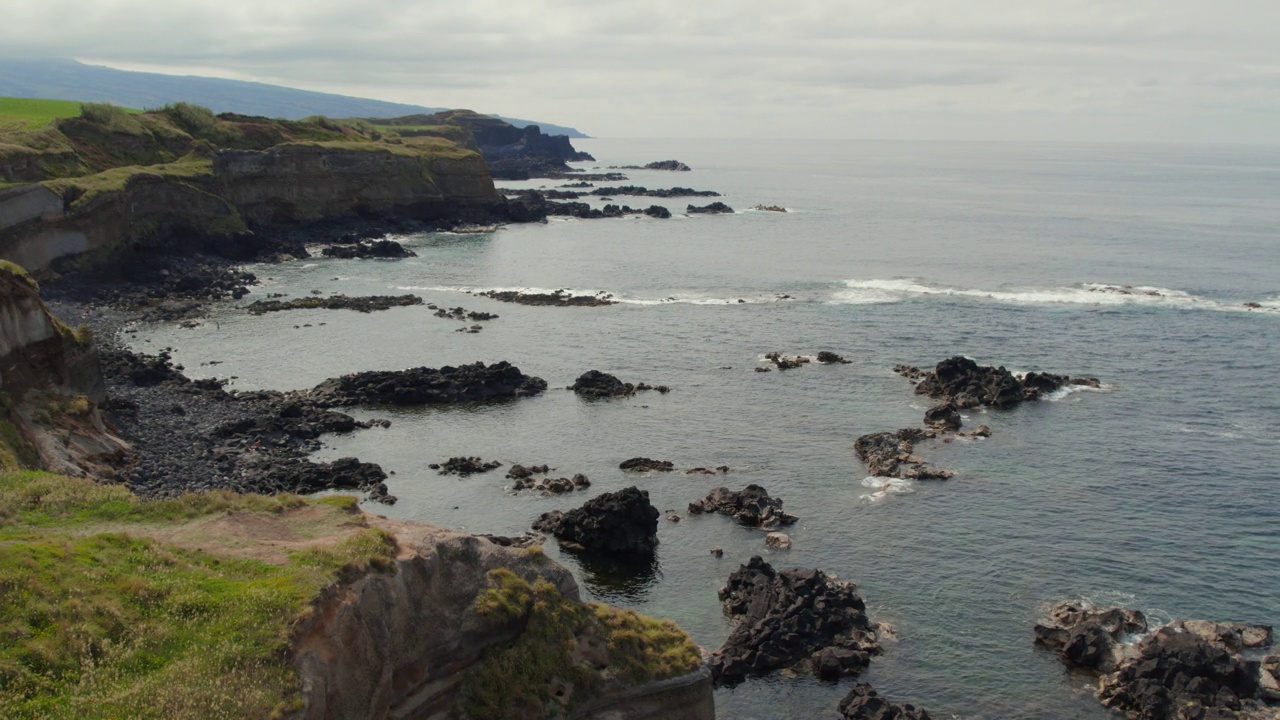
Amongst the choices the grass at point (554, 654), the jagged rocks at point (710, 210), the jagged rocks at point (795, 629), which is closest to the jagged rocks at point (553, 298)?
the jagged rocks at point (795, 629)

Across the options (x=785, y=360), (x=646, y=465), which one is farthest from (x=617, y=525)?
(x=785, y=360)

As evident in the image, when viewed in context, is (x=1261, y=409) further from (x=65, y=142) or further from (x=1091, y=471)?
(x=65, y=142)

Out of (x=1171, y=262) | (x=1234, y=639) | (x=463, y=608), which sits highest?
(x=1171, y=262)

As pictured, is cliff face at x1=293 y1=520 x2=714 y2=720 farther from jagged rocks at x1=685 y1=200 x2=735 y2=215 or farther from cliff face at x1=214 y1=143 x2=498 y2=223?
jagged rocks at x1=685 y1=200 x2=735 y2=215

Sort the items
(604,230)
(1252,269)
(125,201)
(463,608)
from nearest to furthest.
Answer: (463,608) → (125,201) → (1252,269) → (604,230)

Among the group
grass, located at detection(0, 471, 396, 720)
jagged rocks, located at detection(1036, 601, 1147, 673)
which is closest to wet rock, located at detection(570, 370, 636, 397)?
jagged rocks, located at detection(1036, 601, 1147, 673)

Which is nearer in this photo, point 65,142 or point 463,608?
point 463,608

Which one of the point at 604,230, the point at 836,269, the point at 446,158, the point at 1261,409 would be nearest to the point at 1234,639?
the point at 1261,409

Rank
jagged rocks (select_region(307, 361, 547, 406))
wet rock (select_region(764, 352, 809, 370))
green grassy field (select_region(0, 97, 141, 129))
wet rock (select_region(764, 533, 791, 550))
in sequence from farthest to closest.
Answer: green grassy field (select_region(0, 97, 141, 129)) < wet rock (select_region(764, 352, 809, 370)) < jagged rocks (select_region(307, 361, 547, 406)) < wet rock (select_region(764, 533, 791, 550))
